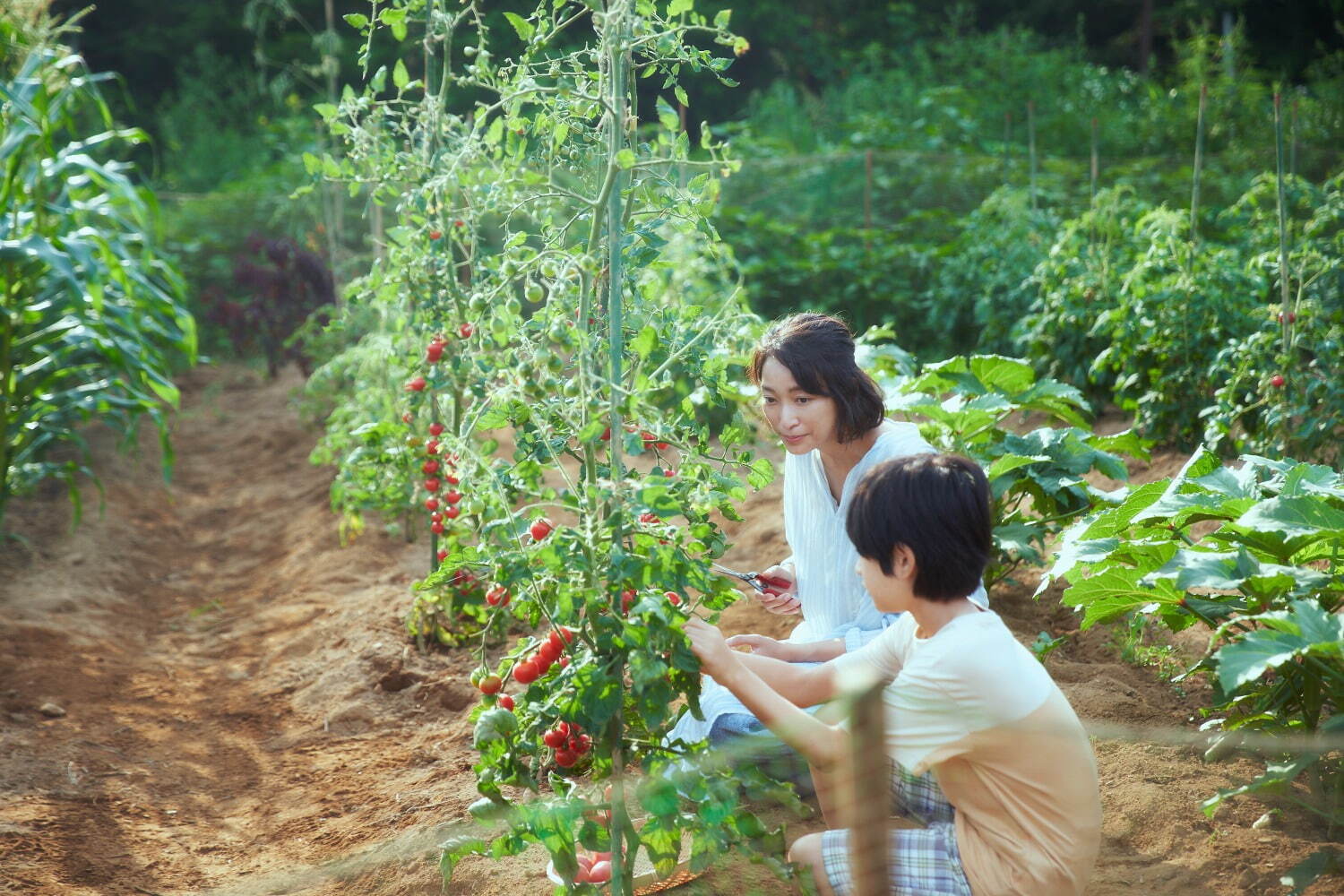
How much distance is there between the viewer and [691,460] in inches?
75.8

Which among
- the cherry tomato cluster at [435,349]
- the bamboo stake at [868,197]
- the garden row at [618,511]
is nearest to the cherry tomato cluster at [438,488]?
the cherry tomato cluster at [435,349]

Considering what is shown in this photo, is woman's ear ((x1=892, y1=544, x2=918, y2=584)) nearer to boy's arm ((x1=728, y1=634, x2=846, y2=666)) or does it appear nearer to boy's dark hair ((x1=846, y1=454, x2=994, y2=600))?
boy's dark hair ((x1=846, y1=454, x2=994, y2=600))

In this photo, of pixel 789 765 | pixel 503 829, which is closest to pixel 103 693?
pixel 503 829

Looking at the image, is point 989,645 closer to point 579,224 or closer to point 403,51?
point 579,224

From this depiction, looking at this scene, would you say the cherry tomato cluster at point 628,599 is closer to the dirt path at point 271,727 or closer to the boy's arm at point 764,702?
the boy's arm at point 764,702

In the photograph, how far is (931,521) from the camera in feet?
5.92

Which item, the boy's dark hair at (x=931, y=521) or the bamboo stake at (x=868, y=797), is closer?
the bamboo stake at (x=868, y=797)

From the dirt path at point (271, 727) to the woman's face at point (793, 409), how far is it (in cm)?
91

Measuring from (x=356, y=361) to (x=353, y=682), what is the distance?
6.59 ft

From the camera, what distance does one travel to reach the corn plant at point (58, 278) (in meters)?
3.62

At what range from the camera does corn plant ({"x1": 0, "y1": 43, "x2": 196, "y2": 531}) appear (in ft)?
11.9

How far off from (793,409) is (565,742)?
88cm

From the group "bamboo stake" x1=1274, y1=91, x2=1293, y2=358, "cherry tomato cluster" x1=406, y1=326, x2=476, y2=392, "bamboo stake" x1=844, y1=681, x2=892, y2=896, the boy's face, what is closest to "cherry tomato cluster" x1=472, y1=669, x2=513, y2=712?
the boy's face

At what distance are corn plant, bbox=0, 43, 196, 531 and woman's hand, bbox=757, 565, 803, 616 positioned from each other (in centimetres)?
221
